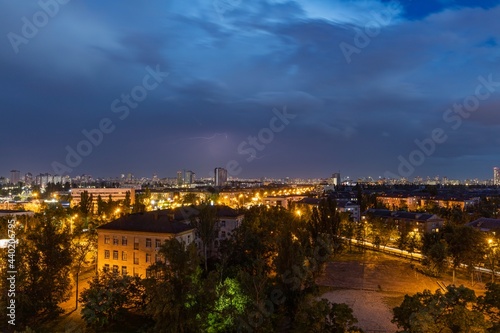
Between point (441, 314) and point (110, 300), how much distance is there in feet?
47.2

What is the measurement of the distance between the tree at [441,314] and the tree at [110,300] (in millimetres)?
12916

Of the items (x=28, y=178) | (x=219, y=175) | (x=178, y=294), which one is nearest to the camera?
(x=178, y=294)

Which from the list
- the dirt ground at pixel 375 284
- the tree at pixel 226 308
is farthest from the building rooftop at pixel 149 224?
the dirt ground at pixel 375 284

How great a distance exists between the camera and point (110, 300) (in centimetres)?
1812

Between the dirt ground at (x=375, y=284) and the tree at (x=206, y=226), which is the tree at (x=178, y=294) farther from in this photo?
the tree at (x=206, y=226)

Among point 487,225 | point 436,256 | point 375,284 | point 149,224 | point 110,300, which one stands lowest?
point 375,284

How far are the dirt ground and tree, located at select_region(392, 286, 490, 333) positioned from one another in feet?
15.7

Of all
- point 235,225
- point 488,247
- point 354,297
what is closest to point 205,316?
point 354,297

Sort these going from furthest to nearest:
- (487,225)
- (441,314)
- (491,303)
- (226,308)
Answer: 1. (487,225)
2. (226,308)
3. (491,303)
4. (441,314)

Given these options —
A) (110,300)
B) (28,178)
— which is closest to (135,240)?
(110,300)

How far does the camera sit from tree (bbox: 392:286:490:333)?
11719 mm

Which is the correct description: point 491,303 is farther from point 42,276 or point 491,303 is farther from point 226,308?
point 42,276

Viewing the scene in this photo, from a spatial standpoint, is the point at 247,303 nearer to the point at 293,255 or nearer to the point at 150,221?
the point at 293,255

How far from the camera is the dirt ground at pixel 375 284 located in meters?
19.5
